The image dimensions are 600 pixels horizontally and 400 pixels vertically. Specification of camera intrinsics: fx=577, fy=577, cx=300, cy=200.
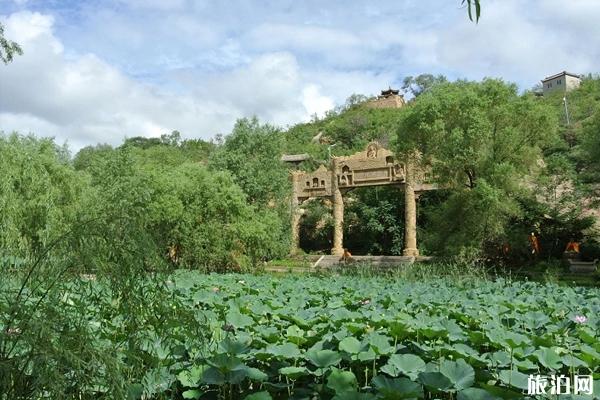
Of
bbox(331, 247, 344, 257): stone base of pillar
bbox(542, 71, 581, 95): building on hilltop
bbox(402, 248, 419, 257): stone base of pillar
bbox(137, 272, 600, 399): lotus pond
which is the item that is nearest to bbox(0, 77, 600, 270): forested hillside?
bbox(402, 248, 419, 257): stone base of pillar

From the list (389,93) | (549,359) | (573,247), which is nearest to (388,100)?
(389,93)

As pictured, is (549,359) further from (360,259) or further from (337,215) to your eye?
(337,215)

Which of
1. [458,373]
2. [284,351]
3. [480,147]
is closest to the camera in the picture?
[458,373]

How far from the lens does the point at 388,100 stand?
66.5 m

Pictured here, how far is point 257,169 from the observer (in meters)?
25.7

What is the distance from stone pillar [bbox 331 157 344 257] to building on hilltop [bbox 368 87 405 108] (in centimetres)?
3704

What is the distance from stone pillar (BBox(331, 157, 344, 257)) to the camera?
2975 centimetres

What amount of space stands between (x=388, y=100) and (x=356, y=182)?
39218mm

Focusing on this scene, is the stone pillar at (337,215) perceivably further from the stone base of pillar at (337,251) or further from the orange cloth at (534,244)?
the orange cloth at (534,244)

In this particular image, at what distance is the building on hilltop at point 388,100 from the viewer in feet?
216

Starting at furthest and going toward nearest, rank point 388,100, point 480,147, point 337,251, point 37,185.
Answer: point 388,100, point 337,251, point 480,147, point 37,185

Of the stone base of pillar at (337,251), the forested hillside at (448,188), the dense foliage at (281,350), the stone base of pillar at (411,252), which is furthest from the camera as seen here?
the stone base of pillar at (337,251)

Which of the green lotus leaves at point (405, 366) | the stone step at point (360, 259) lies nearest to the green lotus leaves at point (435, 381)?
the green lotus leaves at point (405, 366)

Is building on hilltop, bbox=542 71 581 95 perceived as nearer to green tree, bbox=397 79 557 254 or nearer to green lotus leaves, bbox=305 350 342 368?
green tree, bbox=397 79 557 254
